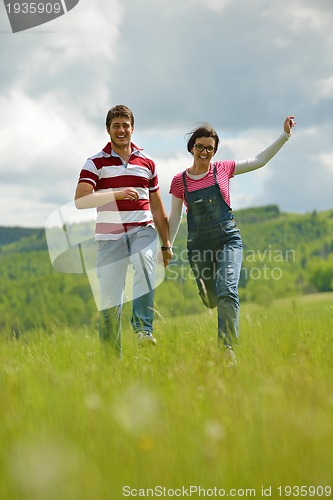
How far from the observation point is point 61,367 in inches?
202

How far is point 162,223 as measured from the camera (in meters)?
6.32

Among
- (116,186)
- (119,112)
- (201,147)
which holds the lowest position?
(116,186)

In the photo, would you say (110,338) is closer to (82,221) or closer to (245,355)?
(82,221)

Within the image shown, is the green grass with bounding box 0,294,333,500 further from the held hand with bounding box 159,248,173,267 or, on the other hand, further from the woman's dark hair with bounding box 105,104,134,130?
the woman's dark hair with bounding box 105,104,134,130

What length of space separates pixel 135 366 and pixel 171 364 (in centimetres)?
29

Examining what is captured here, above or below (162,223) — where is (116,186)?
above

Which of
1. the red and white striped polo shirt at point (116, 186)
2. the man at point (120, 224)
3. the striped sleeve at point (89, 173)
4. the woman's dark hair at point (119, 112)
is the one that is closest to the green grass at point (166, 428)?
the man at point (120, 224)

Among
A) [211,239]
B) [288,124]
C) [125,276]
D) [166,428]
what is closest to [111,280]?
[125,276]

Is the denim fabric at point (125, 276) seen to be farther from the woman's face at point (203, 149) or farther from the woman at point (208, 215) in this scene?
the woman's face at point (203, 149)

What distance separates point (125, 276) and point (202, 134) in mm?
1519

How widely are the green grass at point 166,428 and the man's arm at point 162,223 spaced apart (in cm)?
207

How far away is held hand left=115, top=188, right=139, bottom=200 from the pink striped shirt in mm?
581

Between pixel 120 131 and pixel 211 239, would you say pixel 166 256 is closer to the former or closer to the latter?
pixel 211 239

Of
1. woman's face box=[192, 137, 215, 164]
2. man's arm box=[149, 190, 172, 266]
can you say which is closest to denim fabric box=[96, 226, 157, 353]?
man's arm box=[149, 190, 172, 266]
